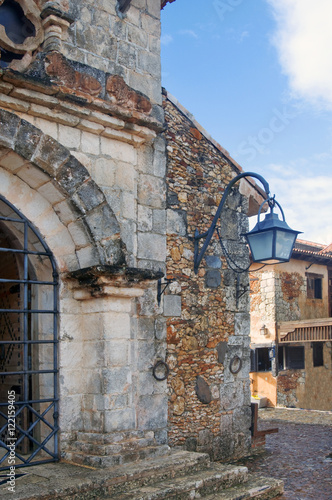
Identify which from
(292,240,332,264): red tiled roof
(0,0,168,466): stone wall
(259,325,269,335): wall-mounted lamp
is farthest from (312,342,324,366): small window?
(0,0,168,466): stone wall

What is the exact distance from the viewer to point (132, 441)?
4.30 m

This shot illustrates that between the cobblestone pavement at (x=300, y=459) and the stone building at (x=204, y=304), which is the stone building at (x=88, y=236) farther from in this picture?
the cobblestone pavement at (x=300, y=459)

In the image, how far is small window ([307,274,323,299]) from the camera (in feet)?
54.0

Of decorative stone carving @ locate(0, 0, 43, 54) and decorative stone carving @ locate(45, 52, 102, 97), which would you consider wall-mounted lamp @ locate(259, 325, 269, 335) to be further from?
decorative stone carving @ locate(0, 0, 43, 54)

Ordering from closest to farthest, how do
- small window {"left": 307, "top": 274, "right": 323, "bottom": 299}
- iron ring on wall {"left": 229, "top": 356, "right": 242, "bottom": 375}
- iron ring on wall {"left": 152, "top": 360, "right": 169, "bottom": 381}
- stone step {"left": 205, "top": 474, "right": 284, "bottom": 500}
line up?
1. stone step {"left": 205, "top": 474, "right": 284, "bottom": 500}
2. iron ring on wall {"left": 152, "top": 360, "right": 169, "bottom": 381}
3. iron ring on wall {"left": 229, "top": 356, "right": 242, "bottom": 375}
4. small window {"left": 307, "top": 274, "right": 323, "bottom": 299}

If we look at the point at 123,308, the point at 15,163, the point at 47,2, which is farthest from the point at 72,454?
the point at 47,2

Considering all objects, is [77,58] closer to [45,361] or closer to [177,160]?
[177,160]

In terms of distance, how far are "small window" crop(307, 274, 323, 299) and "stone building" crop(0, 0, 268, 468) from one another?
1157cm

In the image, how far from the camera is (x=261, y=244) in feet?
16.3

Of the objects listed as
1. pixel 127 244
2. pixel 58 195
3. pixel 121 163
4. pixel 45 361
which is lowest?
pixel 45 361

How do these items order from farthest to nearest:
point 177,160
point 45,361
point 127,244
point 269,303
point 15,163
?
point 269,303 < point 177,160 < point 127,244 < point 45,361 < point 15,163

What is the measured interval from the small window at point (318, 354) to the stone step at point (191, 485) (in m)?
12.1

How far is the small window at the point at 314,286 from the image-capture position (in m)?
16.5

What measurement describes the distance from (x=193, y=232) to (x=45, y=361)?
2468mm
